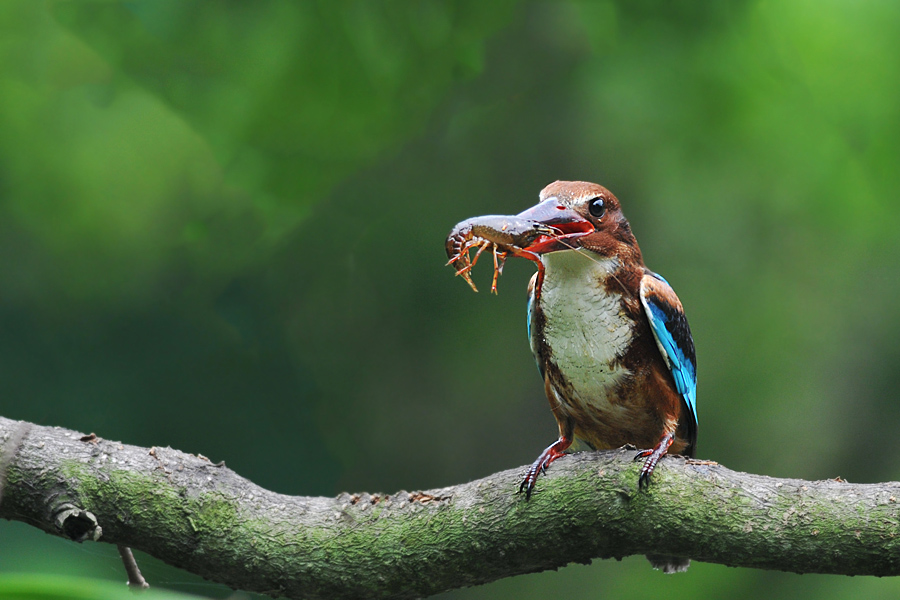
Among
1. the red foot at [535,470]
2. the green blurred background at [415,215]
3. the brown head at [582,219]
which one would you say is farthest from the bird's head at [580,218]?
the green blurred background at [415,215]

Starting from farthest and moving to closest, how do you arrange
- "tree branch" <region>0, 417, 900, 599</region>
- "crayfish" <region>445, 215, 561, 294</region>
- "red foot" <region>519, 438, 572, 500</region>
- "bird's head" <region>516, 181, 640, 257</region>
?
"bird's head" <region>516, 181, 640, 257</region> < "crayfish" <region>445, 215, 561, 294</region> < "red foot" <region>519, 438, 572, 500</region> < "tree branch" <region>0, 417, 900, 599</region>

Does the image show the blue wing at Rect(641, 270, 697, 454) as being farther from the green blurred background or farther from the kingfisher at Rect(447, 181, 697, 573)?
the green blurred background

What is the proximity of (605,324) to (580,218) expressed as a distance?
304 mm

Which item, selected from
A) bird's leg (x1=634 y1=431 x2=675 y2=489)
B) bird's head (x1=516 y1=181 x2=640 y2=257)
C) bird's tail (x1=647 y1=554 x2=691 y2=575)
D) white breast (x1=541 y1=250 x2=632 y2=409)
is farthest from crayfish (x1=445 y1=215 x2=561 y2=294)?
bird's tail (x1=647 y1=554 x2=691 y2=575)

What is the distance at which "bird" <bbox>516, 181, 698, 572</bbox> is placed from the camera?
7.59 feet

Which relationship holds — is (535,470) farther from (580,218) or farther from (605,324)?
(580,218)

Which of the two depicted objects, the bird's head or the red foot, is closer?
the red foot

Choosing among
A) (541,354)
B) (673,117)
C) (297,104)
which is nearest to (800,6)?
(673,117)

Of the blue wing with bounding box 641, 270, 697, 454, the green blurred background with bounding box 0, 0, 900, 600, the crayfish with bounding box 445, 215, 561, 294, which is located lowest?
the blue wing with bounding box 641, 270, 697, 454

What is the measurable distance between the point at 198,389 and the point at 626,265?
3.22m

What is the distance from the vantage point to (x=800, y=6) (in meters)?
4.74

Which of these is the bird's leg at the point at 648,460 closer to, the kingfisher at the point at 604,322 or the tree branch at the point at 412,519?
the tree branch at the point at 412,519

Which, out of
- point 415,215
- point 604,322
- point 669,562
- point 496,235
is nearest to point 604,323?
point 604,322

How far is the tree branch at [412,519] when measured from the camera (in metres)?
1.83
